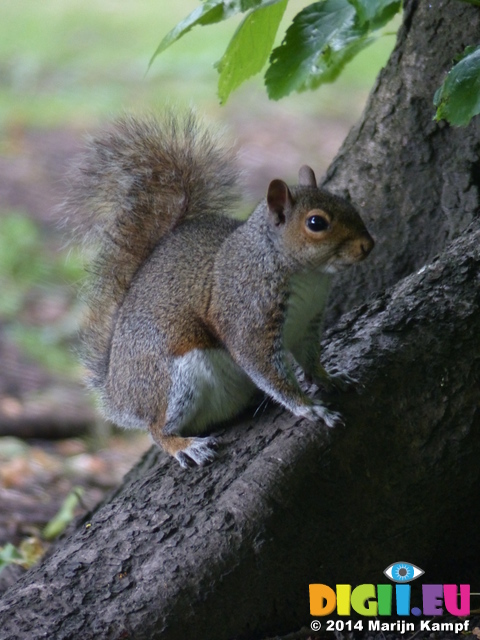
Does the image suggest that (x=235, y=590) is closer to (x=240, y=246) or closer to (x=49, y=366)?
(x=240, y=246)

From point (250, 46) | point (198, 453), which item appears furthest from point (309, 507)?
point (250, 46)

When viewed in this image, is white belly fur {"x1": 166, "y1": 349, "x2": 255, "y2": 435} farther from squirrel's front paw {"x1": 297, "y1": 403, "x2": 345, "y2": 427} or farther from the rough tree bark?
squirrel's front paw {"x1": 297, "y1": 403, "x2": 345, "y2": 427}

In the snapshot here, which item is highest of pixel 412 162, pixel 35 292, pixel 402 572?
pixel 35 292

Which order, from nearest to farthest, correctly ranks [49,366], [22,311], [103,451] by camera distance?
1. [103,451]
2. [49,366]
3. [22,311]

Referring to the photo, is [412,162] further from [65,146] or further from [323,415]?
[65,146]

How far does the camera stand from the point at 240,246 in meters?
2.14

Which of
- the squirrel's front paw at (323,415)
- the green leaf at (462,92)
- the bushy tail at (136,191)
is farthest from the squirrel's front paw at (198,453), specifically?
the green leaf at (462,92)

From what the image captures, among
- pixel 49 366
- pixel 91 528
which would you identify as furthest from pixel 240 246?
pixel 49 366

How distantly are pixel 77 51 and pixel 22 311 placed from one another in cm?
474

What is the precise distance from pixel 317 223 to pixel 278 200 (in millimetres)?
123

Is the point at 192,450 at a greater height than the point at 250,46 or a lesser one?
lesser

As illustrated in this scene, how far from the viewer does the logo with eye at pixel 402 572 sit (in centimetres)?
189

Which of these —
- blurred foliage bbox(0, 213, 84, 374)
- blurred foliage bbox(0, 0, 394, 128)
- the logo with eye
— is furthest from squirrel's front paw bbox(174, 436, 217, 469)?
blurred foliage bbox(0, 0, 394, 128)

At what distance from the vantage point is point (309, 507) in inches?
70.7
